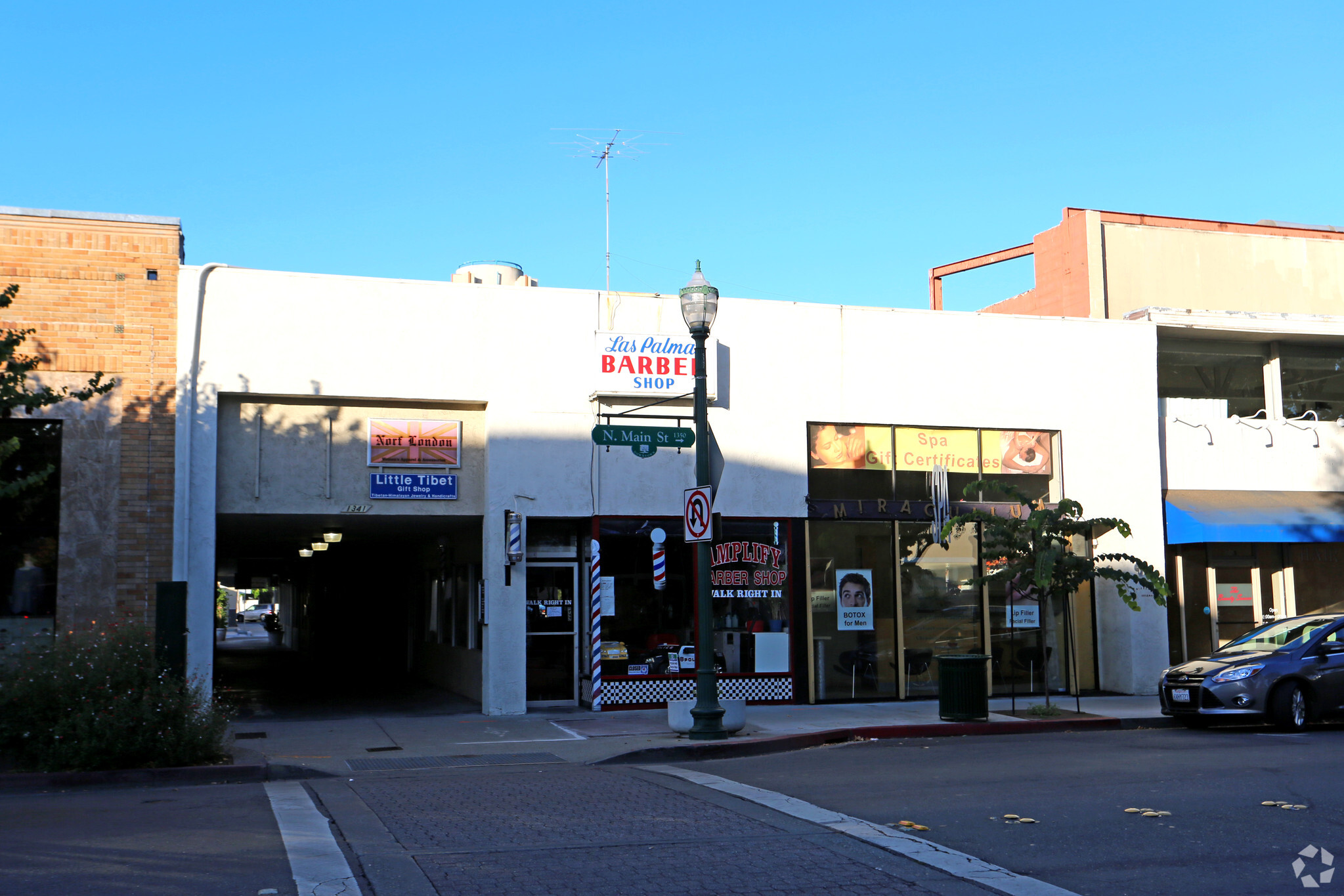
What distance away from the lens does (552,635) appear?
17578 mm

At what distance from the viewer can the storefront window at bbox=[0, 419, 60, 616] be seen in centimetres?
1527

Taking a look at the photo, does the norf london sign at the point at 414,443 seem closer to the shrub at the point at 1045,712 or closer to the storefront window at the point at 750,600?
the storefront window at the point at 750,600

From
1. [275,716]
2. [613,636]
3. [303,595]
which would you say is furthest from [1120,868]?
[303,595]

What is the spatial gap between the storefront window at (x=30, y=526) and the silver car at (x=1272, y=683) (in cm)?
1512

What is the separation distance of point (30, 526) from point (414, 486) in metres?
5.07

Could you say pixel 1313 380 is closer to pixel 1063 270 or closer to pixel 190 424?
pixel 1063 270

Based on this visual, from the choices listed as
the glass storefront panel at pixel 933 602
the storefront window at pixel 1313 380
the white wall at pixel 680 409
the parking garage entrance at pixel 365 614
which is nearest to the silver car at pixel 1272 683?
the glass storefront panel at pixel 933 602

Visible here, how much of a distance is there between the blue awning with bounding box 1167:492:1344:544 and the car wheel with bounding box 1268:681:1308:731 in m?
4.53

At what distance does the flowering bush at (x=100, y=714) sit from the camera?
36.7 ft

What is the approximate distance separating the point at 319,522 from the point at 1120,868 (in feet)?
45.9

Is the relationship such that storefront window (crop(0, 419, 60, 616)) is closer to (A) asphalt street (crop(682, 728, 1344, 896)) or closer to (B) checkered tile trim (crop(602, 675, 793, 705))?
(B) checkered tile trim (crop(602, 675, 793, 705))

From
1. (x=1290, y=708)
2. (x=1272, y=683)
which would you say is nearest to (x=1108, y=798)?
(x=1272, y=683)

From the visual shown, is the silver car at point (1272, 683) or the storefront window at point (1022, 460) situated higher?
the storefront window at point (1022, 460)

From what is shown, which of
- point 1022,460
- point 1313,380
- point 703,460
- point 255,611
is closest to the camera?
point 703,460
